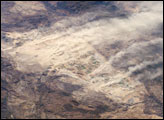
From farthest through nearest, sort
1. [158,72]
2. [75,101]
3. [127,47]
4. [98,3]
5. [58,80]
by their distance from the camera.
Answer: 1. [98,3]
2. [127,47]
3. [158,72]
4. [58,80]
5. [75,101]

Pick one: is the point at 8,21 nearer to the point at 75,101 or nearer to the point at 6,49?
the point at 6,49

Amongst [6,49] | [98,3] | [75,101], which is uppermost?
[98,3]

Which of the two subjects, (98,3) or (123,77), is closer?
(123,77)

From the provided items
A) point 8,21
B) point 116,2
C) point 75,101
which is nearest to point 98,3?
point 116,2

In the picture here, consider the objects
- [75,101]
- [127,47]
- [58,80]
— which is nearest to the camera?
[75,101]

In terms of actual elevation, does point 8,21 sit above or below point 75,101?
above

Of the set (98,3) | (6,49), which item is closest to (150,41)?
(98,3)
